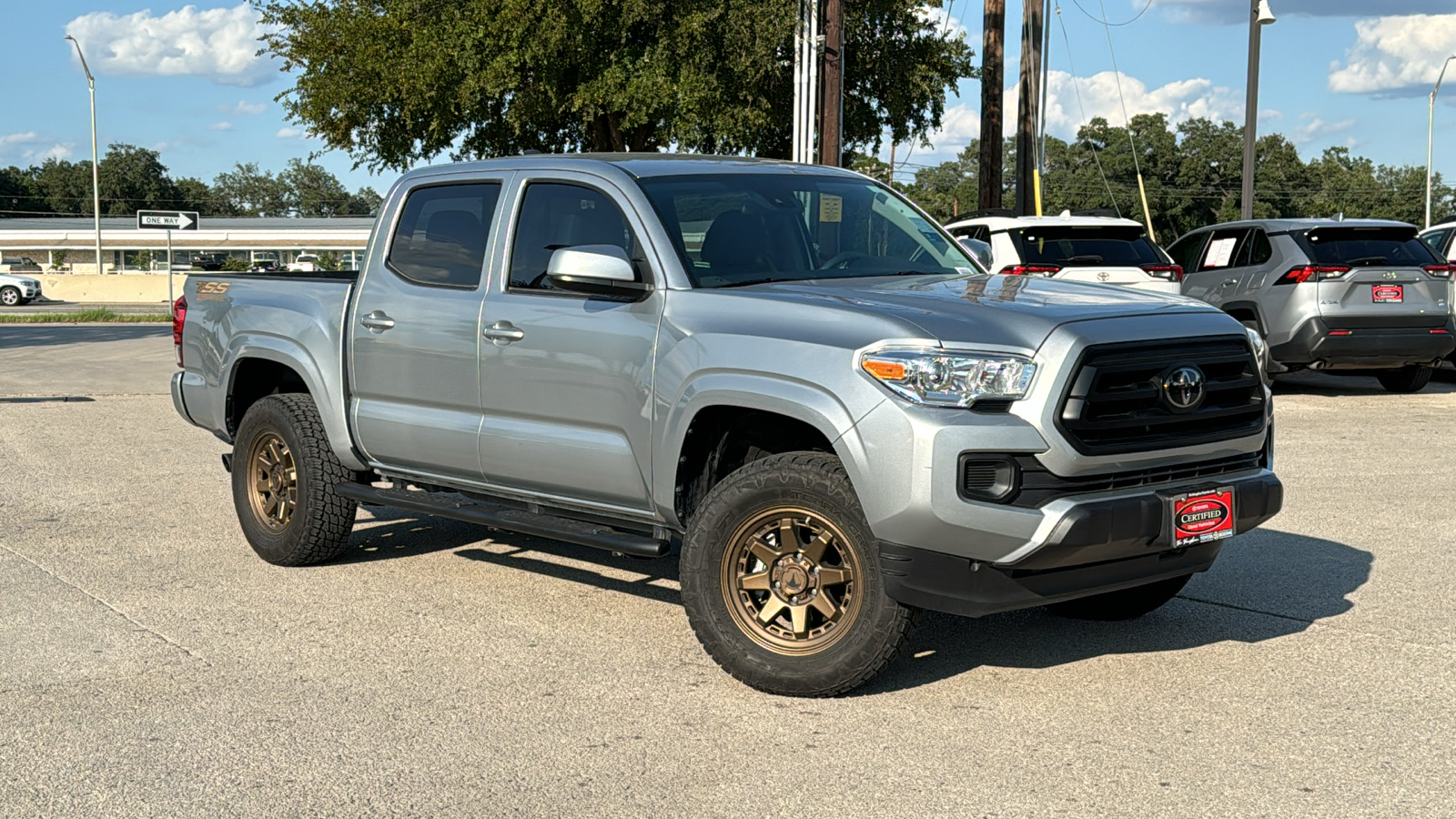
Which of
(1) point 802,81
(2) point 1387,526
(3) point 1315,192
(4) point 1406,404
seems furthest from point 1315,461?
(3) point 1315,192

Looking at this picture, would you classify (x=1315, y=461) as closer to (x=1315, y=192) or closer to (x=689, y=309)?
(x=689, y=309)

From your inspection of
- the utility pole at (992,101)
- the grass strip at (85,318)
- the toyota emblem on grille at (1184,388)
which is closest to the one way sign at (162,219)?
the grass strip at (85,318)

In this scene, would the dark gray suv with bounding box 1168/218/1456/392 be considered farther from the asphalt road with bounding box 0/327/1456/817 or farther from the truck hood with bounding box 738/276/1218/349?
the truck hood with bounding box 738/276/1218/349

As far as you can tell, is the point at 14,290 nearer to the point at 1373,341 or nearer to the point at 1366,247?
the point at 1366,247

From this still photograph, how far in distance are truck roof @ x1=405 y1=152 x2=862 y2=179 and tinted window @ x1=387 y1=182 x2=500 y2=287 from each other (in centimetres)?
12

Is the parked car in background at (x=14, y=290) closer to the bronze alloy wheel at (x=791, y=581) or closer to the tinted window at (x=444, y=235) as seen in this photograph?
the tinted window at (x=444, y=235)

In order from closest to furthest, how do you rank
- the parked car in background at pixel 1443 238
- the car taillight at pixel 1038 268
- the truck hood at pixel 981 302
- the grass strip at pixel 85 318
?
the truck hood at pixel 981 302 → the car taillight at pixel 1038 268 → the parked car in background at pixel 1443 238 → the grass strip at pixel 85 318

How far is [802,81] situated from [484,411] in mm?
14781

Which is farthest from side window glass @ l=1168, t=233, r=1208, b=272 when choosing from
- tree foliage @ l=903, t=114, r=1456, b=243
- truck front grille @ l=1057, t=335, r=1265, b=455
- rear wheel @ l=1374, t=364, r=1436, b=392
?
tree foliage @ l=903, t=114, r=1456, b=243

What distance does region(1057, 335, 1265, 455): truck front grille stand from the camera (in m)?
4.88

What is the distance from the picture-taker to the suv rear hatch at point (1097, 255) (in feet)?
48.4

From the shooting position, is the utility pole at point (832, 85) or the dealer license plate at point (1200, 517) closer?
the dealer license plate at point (1200, 517)

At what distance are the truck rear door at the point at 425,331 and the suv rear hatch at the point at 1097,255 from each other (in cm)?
876

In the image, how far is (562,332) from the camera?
605cm
